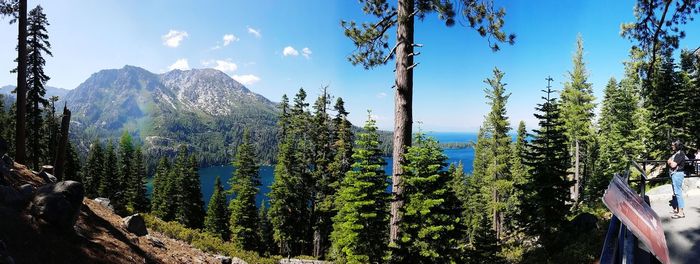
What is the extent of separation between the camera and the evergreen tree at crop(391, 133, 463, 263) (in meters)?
13.3

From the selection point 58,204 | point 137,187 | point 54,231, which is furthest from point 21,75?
point 137,187

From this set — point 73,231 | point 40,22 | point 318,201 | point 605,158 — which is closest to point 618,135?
point 605,158

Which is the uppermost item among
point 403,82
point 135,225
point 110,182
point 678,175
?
point 403,82

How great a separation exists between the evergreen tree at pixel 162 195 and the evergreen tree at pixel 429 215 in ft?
148

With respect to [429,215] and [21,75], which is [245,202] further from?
[429,215]

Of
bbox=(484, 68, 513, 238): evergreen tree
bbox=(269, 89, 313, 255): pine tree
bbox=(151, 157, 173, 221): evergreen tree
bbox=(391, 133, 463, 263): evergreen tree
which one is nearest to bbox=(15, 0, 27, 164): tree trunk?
bbox=(391, 133, 463, 263): evergreen tree

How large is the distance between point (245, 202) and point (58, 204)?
31608 millimetres

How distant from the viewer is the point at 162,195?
51.2 m

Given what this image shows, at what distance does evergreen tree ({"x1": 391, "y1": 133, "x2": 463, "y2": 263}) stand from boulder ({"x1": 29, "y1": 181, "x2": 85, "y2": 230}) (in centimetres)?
959

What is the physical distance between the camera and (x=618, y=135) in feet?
129

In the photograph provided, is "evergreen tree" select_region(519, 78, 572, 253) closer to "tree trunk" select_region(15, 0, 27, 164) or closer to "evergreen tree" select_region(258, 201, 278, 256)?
"tree trunk" select_region(15, 0, 27, 164)

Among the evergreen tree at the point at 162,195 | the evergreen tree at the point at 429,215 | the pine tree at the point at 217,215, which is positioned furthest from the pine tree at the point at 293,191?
the evergreen tree at the point at 162,195

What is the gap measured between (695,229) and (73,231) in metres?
14.5

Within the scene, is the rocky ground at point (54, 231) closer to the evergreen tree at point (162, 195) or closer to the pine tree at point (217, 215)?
the pine tree at point (217, 215)
